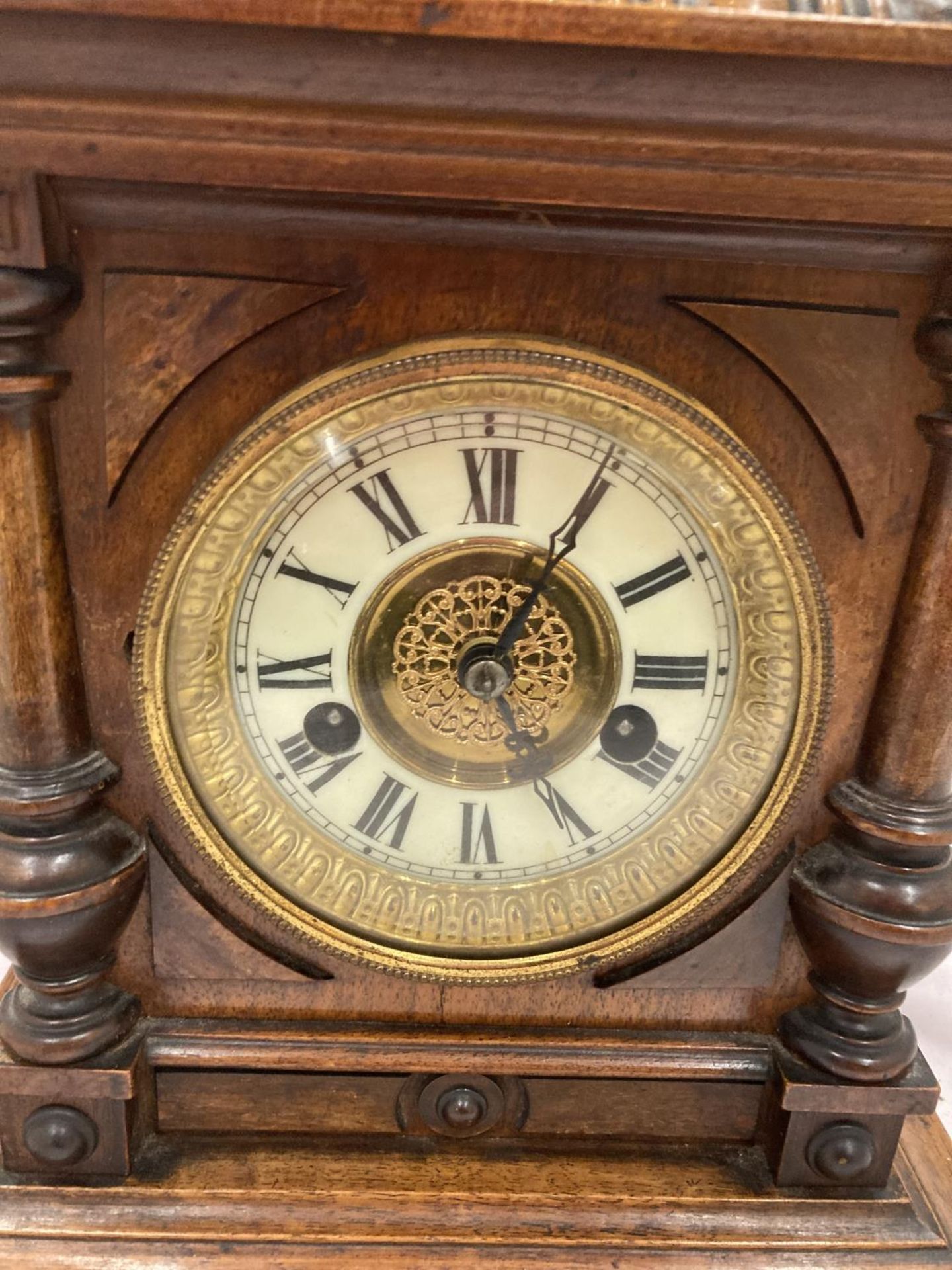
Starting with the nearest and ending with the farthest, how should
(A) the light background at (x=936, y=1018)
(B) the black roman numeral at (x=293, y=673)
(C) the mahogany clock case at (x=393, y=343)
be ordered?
(C) the mahogany clock case at (x=393, y=343), (B) the black roman numeral at (x=293, y=673), (A) the light background at (x=936, y=1018)

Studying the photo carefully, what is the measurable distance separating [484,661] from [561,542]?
0.11 m

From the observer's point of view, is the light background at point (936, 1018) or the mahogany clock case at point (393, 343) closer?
the mahogany clock case at point (393, 343)

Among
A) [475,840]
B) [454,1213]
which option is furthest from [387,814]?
[454,1213]

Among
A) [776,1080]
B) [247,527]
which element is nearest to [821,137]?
[247,527]

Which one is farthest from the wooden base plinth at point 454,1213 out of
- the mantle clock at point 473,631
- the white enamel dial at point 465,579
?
the white enamel dial at point 465,579

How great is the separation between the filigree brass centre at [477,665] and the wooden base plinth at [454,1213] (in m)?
0.41

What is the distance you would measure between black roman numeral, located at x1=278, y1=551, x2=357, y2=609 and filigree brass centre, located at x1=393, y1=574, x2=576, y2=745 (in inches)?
2.1

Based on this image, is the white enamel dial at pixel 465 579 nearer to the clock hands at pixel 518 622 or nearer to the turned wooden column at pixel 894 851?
the clock hands at pixel 518 622

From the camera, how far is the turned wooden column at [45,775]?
0.79 metres

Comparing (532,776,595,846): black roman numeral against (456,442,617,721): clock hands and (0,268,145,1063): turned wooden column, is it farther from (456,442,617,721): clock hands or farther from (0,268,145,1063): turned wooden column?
(0,268,145,1063): turned wooden column

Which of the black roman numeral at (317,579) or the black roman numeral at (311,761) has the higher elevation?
the black roman numeral at (317,579)

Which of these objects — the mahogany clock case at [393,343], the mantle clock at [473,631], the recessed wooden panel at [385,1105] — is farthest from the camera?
the recessed wooden panel at [385,1105]

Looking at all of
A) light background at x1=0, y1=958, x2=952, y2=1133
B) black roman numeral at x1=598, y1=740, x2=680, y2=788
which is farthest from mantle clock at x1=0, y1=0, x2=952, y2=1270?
light background at x1=0, y1=958, x2=952, y2=1133

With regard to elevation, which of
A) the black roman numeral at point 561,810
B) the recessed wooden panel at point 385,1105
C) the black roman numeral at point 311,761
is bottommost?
the recessed wooden panel at point 385,1105
